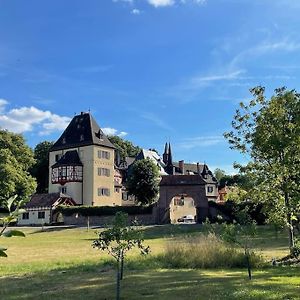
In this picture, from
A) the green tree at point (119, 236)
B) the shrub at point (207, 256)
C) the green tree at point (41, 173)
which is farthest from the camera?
the green tree at point (41, 173)

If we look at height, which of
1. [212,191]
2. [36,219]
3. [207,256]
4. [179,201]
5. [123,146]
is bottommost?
[207,256]

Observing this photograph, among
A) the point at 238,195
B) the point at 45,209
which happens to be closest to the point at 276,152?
the point at 238,195

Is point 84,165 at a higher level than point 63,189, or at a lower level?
higher

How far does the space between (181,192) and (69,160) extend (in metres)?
22.5

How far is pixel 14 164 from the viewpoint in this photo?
7156cm

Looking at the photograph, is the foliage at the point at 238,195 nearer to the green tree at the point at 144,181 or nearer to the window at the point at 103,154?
the green tree at the point at 144,181

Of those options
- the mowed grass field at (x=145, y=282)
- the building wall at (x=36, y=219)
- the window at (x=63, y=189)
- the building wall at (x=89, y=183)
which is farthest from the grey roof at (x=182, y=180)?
the mowed grass field at (x=145, y=282)

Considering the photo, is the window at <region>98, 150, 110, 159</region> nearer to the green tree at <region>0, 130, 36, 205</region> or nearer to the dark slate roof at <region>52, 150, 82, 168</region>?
the dark slate roof at <region>52, 150, 82, 168</region>

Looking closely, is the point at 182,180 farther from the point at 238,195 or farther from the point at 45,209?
the point at 238,195

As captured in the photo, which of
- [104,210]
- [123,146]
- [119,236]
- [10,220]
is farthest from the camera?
[123,146]

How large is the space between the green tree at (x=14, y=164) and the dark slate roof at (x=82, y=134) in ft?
17.5

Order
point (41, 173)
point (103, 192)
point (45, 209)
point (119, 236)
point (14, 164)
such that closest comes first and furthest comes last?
point (119, 236), point (45, 209), point (14, 164), point (103, 192), point (41, 173)

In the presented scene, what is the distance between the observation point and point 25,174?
72.8 m

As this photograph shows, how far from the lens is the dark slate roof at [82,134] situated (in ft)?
250
